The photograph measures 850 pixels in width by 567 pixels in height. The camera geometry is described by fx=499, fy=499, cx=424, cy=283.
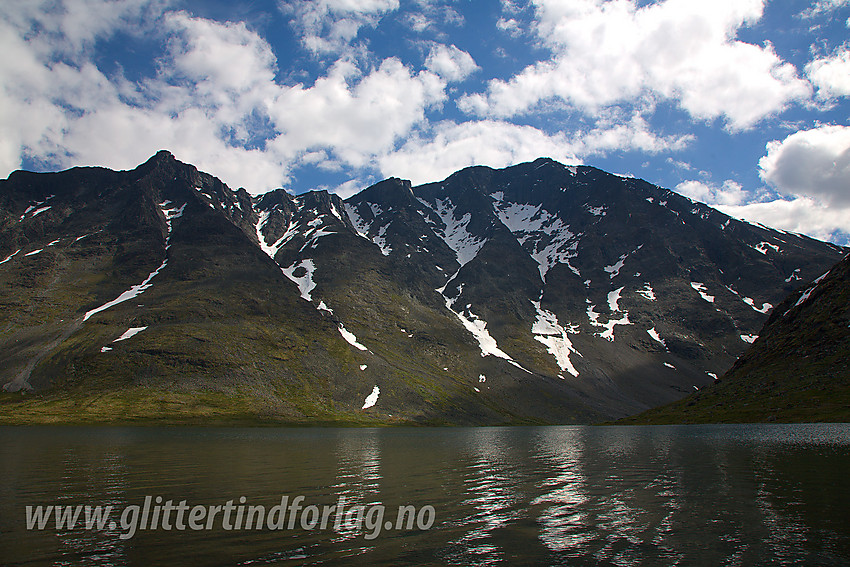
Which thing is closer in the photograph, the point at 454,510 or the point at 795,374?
the point at 454,510

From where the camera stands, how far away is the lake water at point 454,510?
2102 cm

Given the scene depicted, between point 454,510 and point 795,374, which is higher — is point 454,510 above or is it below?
below

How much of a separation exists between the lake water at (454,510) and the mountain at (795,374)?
7821 cm

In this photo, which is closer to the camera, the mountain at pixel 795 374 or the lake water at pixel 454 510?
the lake water at pixel 454 510

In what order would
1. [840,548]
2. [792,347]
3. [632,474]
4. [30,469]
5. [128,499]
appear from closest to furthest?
[840,548] < [128,499] < [632,474] < [30,469] < [792,347]

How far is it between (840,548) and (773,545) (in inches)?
93.1

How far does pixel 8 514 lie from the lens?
29484 mm

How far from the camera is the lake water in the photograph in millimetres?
21016

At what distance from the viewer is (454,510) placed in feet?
101

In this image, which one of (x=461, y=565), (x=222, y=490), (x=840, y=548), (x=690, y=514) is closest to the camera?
(x=461, y=565)

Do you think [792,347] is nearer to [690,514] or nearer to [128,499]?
[690,514]

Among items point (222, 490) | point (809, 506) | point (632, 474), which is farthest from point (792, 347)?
point (222, 490)

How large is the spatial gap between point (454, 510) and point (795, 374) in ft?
472

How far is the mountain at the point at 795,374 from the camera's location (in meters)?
120
